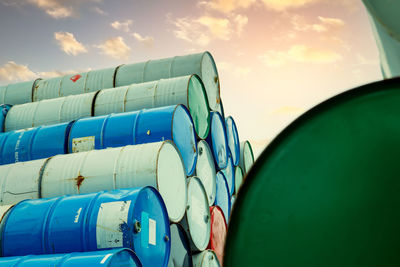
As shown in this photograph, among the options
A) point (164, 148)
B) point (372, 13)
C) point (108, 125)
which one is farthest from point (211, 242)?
point (372, 13)

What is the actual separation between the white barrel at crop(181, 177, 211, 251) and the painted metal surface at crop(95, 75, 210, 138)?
74cm

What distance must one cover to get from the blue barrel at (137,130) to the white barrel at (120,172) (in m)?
0.24

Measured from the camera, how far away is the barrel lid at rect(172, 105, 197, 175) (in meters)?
2.81

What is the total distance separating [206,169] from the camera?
367 centimetres

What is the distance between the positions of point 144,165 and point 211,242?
1.45 m

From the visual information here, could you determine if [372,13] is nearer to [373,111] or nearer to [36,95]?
[373,111]

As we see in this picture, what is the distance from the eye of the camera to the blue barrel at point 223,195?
410 centimetres

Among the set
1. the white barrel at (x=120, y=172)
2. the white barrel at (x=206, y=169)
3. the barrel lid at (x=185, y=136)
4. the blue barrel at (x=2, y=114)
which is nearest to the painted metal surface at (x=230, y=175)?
the white barrel at (x=206, y=169)

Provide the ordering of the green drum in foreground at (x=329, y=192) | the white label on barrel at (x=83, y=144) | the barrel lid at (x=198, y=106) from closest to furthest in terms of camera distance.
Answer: the green drum in foreground at (x=329, y=192) → the white label on barrel at (x=83, y=144) → the barrel lid at (x=198, y=106)

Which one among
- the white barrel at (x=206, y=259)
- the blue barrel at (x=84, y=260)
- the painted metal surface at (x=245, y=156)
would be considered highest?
the painted metal surface at (x=245, y=156)

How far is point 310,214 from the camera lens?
2.09 ft

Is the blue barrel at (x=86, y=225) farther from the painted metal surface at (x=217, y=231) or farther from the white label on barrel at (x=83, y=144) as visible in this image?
the painted metal surface at (x=217, y=231)

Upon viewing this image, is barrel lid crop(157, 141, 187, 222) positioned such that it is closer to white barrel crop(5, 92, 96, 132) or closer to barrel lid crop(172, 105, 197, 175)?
barrel lid crop(172, 105, 197, 175)

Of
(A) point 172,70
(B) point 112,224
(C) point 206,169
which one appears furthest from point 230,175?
(B) point 112,224
